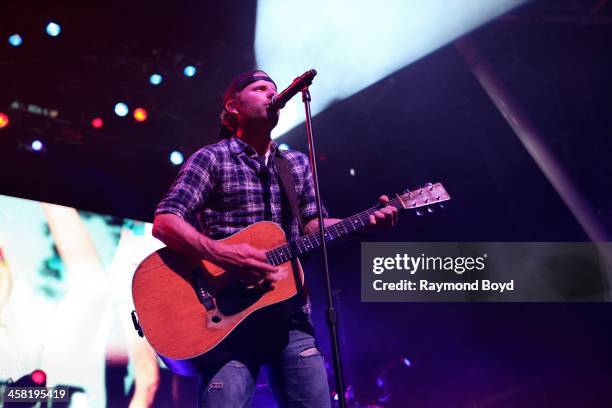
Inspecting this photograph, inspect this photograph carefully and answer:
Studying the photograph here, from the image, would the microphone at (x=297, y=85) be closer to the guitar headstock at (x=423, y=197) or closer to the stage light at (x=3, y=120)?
the guitar headstock at (x=423, y=197)

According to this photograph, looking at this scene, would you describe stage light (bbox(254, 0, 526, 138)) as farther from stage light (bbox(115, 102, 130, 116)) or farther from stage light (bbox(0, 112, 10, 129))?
stage light (bbox(0, 112, 10, 129))

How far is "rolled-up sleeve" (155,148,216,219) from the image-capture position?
249 centimetres

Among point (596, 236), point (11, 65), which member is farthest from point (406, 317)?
point (11, 65)

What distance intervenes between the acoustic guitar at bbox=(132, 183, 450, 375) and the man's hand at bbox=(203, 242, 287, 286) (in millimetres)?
37

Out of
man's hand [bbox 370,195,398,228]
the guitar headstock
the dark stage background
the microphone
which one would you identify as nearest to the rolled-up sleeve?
the microphone

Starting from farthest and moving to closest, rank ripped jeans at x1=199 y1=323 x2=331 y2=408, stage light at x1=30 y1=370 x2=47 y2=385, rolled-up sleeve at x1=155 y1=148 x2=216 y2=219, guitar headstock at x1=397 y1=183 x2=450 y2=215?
stage light at x1=30 y1=370 x2=47 y2=385 → guitar headstock at x1=397 y1=183 x2=450 y2=215 → rolled-up sleeve at x1=155 y1=148 x2=216 y2=219 → ripped jeans at x1=199 y1=323 x2=331 y2=408

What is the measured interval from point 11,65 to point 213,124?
1825mm

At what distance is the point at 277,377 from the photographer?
7.90ft

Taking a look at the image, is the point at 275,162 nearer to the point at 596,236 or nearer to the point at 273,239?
the point at 273,239

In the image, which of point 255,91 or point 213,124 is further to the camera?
point 213,124

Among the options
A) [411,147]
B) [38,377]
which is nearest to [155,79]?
[411,147]

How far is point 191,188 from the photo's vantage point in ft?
8.36

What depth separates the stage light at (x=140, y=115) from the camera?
530 cm

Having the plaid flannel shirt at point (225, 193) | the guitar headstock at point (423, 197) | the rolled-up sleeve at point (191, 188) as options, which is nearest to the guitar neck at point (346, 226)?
the guitar headstock at point (423, 197)
